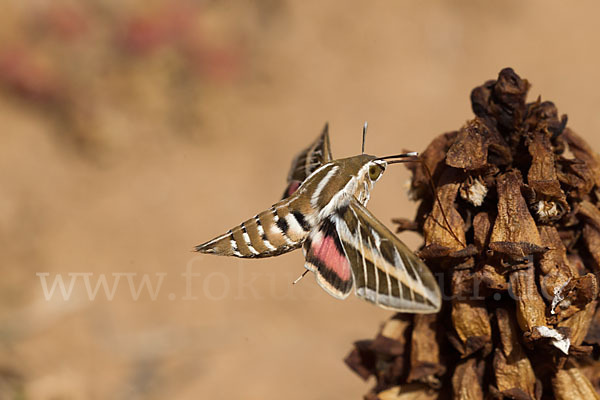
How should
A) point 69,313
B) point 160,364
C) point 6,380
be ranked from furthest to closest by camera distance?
point 69,313 < point 160,364 < point 6,380

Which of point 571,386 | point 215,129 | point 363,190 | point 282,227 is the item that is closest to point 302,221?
point 282,227

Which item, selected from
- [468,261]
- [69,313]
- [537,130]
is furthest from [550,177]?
[69,313]

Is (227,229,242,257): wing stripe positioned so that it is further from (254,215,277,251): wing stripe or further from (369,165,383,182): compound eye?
(369,165,383,182): compound eye

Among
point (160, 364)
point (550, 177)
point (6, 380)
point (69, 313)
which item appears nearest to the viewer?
point (550, 177)

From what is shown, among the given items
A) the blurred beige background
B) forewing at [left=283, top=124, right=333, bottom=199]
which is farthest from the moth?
the blurred beige background

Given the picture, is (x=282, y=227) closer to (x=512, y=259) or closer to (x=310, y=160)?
(x=310, y=160)

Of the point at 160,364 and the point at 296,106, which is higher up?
the point at 296,106

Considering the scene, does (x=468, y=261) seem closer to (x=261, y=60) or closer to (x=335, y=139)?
(x=335, y=139)
